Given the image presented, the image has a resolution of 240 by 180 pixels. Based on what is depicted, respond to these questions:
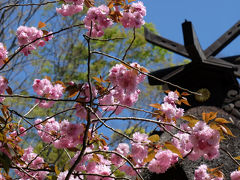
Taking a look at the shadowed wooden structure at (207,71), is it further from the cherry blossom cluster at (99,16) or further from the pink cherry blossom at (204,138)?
the pink cherry blossom at (204,138)

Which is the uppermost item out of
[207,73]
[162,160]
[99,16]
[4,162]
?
[207,73]

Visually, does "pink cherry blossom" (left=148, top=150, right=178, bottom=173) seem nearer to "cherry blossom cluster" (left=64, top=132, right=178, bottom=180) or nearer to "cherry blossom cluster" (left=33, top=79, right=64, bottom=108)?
"cherry blossom cluster" (left=64, top=132, right=178, bottom=180)

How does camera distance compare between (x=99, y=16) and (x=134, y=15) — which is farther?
(x=134, y=15)

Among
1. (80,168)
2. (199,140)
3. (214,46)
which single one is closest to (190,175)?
(80,168)

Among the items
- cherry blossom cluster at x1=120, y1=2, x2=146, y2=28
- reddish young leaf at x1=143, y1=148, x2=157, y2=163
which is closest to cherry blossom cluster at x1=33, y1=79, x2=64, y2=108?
cherry blossom cluster at x1=120, y1=2, x2=146, y2=28

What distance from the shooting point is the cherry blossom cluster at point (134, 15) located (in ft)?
7.55

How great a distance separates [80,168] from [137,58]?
749cm

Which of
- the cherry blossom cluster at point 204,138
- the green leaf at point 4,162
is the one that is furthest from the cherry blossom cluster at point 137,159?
the green leaf at point 4,162

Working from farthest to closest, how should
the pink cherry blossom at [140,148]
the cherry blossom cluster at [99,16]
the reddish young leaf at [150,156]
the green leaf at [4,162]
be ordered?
1. the cherry blossom cluster at [99,16]
2. the pink cherry blossom at [140,148]
3. the reddish young leaf at [150,156]
4. the green leaf at [4,162]

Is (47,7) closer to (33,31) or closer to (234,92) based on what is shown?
(234,92)

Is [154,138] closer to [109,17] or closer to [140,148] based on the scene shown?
[140,148]

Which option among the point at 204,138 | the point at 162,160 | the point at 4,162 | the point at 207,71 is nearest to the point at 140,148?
the point at 162,160

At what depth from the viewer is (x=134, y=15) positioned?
2303 mm

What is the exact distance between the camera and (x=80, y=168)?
2230mm
